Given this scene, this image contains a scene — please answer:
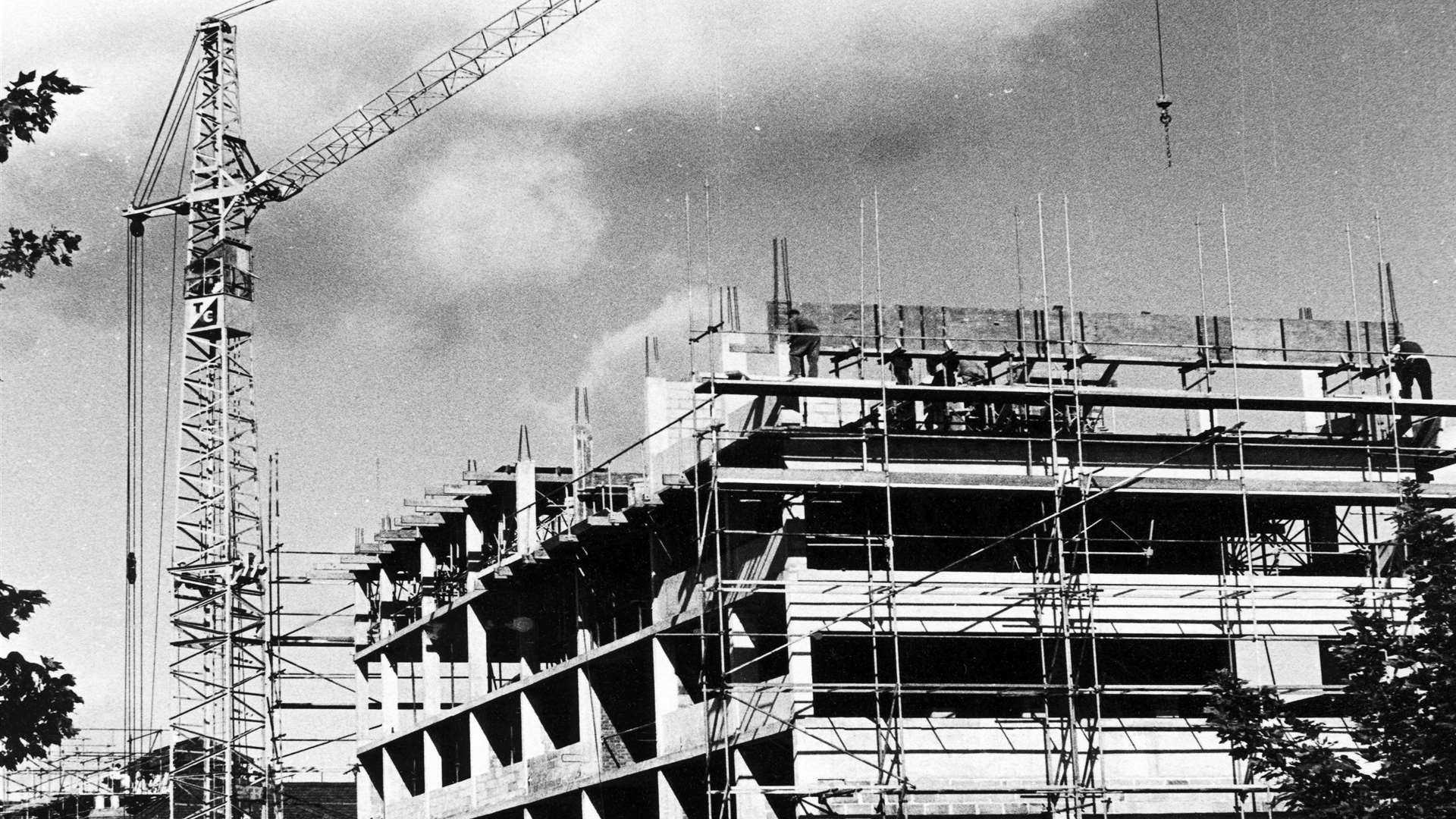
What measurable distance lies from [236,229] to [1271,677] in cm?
4519

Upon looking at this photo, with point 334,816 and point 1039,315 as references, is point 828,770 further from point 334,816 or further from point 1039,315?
point 334,816

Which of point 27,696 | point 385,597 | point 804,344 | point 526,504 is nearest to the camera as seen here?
point 27,696

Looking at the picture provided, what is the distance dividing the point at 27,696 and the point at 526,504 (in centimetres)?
2953

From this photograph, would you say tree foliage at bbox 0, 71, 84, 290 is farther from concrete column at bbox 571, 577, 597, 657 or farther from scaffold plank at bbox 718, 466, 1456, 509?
concrete column at bbox 571, 577, 597, 657

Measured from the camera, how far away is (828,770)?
111 ft

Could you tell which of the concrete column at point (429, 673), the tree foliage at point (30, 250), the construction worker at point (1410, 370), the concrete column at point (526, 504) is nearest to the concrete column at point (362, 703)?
the concrete column at point (429, 673)

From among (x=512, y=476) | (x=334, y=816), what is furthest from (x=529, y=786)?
(x=334, y=816)

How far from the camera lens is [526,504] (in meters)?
47.5

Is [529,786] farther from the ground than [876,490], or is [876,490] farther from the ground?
[876,490]

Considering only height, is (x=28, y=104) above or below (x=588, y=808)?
above

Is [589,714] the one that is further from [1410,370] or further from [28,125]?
[28,125]

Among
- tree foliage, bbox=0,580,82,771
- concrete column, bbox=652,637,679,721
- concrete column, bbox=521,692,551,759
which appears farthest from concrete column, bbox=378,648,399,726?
tree foliage, bbox=0,580,82,771

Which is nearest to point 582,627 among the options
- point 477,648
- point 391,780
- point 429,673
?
point 477,648

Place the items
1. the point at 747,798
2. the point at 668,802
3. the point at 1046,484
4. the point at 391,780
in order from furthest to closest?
the point at 391,780, the point at 668,802, the point at 1046,484, the point at 747,798
